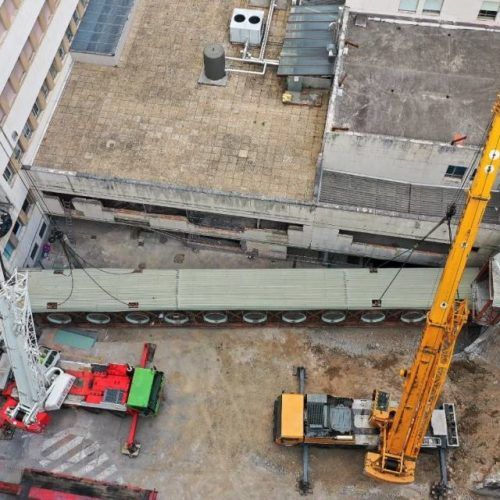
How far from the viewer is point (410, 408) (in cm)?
3431

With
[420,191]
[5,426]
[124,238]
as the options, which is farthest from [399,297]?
[5,426]

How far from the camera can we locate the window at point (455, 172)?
132 ft

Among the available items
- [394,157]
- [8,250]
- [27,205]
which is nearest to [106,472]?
[8,250]

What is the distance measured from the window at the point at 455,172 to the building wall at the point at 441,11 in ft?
37.3

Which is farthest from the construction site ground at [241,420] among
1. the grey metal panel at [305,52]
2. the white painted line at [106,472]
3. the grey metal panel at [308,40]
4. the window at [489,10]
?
the window at [489,10]

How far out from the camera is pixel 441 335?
30.3 m

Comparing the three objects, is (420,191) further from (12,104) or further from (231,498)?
(12,104)

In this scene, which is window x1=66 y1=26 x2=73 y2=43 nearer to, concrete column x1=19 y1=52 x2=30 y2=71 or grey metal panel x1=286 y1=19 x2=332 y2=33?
concrete column x1=19 y1=52 x2=30 y2=71

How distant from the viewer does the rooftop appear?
42.9m

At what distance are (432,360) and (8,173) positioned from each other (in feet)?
95.2

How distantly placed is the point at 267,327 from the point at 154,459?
39.6ft

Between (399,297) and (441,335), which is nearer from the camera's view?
(441,335)

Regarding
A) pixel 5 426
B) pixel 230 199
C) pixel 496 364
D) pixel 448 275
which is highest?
pixel 230 199

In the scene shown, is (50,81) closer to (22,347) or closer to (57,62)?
(57,62)
